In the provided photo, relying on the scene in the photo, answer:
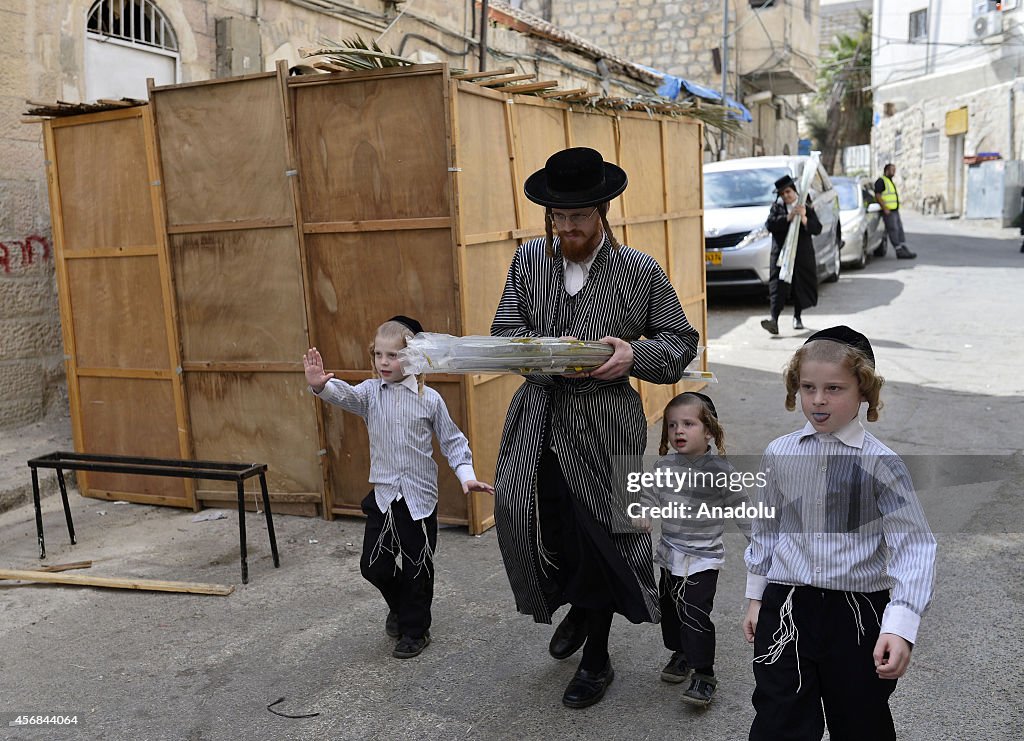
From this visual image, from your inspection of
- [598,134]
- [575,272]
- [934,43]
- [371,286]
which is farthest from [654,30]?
[575,272]

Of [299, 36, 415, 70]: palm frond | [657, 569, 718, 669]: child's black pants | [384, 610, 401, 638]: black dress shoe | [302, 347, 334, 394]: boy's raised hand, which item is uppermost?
[299, 36, 415, 70]: palm frond

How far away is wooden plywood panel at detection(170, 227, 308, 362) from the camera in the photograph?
564cm

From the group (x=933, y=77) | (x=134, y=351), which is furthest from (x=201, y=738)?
(x=933, y=77)

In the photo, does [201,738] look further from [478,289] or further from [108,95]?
[108,95]

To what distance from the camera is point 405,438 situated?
403cm

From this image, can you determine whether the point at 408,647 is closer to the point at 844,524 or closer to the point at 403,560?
the point at 403,560

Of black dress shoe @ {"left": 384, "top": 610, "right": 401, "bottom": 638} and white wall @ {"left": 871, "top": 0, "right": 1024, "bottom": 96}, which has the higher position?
white wall @ {"left": 871, "top": 0, "right": 1024, "bottom": 96}

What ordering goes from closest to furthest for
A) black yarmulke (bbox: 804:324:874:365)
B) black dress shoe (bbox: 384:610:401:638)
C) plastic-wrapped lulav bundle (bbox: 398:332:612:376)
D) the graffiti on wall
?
1. black yarmulke (bbox: 804:324:874:365)
2. plastic-wrapped lulav bundle (bbox: 398:332:612:376)
3. black dress shoe (bbox: 384:610:401:638)
4. the graffiti on wall

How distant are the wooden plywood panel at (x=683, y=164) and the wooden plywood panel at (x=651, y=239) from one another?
37 cm

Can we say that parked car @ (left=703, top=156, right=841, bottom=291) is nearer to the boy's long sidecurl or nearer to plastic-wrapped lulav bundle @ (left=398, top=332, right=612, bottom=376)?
plastic-wrapped lulav bundle @ (left=398, top=332, right=612, bottom=376)

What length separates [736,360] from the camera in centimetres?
1020

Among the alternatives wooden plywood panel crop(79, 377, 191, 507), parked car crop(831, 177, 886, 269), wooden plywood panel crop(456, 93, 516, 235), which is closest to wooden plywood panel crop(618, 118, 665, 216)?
wooden plywood panel crop(456, 93, 516, 235)

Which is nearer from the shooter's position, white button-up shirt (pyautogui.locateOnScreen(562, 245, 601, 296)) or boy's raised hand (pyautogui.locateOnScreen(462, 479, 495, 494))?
white button-up shirt (pyautogui.locateOnScreen(562, 245, 601, 296))

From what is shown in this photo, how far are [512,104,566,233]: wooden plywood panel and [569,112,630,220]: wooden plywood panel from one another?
0.18 meters
